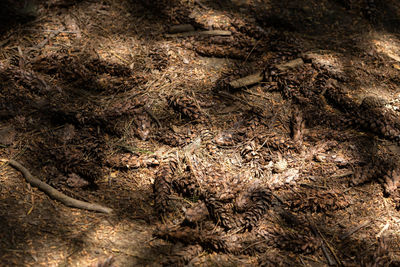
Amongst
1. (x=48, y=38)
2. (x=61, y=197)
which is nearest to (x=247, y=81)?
(x=61, y=197)

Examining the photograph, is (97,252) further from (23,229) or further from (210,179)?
(210,179)

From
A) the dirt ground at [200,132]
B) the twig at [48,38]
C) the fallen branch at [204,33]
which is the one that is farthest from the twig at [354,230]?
the twig at [48,38]

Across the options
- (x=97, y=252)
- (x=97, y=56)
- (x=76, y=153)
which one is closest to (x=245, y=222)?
(x=97, y=252)

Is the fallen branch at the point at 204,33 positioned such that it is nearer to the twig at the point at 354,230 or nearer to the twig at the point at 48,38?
the twig at the point at 48,38

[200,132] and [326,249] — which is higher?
[200,132]

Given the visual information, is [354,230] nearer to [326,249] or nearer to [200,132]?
[326,249]

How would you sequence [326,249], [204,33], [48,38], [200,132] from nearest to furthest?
1. [326,249]
2. [200,132]
3. [48,38]
4. [204,33]

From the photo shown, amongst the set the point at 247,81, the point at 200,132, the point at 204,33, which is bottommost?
the point at 200,132

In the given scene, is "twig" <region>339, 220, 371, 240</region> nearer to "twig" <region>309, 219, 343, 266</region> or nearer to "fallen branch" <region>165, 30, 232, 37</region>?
"twig" <region>309, 219, 343, 266</region>
